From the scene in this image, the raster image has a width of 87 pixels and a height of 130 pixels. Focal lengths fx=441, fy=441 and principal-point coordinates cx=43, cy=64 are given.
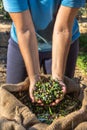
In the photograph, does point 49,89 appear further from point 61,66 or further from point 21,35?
point 21,35

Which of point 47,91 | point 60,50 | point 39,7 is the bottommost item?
point 47,91

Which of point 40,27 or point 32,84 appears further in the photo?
point 40,27

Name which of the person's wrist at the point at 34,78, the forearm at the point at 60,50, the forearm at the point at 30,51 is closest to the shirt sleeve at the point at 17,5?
the forearm at the point at 30,51

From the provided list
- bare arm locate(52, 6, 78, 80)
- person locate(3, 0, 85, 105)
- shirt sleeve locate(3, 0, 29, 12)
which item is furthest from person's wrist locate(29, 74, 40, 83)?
shirt sleeve locate(3, 0, 29, 12)

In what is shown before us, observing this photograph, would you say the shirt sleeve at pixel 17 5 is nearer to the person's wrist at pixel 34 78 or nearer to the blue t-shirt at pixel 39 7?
the blue t-shirt at pixel 39 7

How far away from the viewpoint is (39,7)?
2672 mm

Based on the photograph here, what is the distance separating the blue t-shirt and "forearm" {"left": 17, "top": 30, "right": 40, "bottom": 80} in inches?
6.2

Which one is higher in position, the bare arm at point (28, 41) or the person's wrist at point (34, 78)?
the bare arm at point (28, 41)

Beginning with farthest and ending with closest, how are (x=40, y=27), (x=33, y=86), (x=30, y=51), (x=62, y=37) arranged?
1. (x=40, y=27)
2. (x=62, y=37)
3. (x=30, y=51)
4. (x=33, y=86)

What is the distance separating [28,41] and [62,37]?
0.71 feet

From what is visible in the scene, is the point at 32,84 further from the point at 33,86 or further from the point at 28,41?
the point at 28,41

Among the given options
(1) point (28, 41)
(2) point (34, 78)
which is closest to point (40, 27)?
(1) point (28, 41)

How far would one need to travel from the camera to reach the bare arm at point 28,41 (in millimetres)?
2500

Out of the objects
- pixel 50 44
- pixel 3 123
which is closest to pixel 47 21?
pixel 50 44
